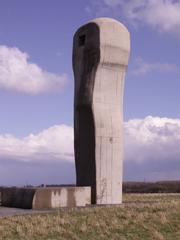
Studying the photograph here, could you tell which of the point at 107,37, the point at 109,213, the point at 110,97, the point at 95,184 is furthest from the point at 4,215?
the point at 107,37

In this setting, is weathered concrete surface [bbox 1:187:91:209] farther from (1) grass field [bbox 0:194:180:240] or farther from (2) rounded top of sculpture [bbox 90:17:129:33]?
(2) rounded top of sculpture [bbox 90:17:129:33]

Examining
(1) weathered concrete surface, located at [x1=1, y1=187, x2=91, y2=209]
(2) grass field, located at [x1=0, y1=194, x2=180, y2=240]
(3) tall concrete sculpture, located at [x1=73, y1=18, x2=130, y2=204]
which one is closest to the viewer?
(2) grass field, located at [x1=0, y1=194, x2=180, y2=240]

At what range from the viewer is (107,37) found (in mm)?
26297

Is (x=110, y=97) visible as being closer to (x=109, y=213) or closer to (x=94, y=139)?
(x=94, y=139)

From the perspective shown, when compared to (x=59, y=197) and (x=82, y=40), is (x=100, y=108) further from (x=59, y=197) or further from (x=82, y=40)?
(x=59, y=197)

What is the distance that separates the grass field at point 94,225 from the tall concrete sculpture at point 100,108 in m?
5.07

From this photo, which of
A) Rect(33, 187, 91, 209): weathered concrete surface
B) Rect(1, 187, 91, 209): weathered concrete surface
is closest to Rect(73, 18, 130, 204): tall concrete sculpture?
Rect(1, 187, 91, 209): weathered concrete surface

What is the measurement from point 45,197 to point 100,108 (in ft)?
18.4

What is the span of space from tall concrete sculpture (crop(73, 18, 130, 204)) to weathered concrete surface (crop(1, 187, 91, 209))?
1.39 m

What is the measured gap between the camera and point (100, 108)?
1030 inches

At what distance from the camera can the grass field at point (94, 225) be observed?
58.7ft

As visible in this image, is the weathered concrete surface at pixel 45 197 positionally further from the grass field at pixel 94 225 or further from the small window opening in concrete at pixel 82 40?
the small window opening in concrete at pixel 82 40

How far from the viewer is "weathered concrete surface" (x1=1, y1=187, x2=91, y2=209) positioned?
912 inches

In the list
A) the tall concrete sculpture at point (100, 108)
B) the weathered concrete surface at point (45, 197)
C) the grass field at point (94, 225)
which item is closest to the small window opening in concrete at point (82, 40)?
the tall concrete sculpture at point (100, 108)
